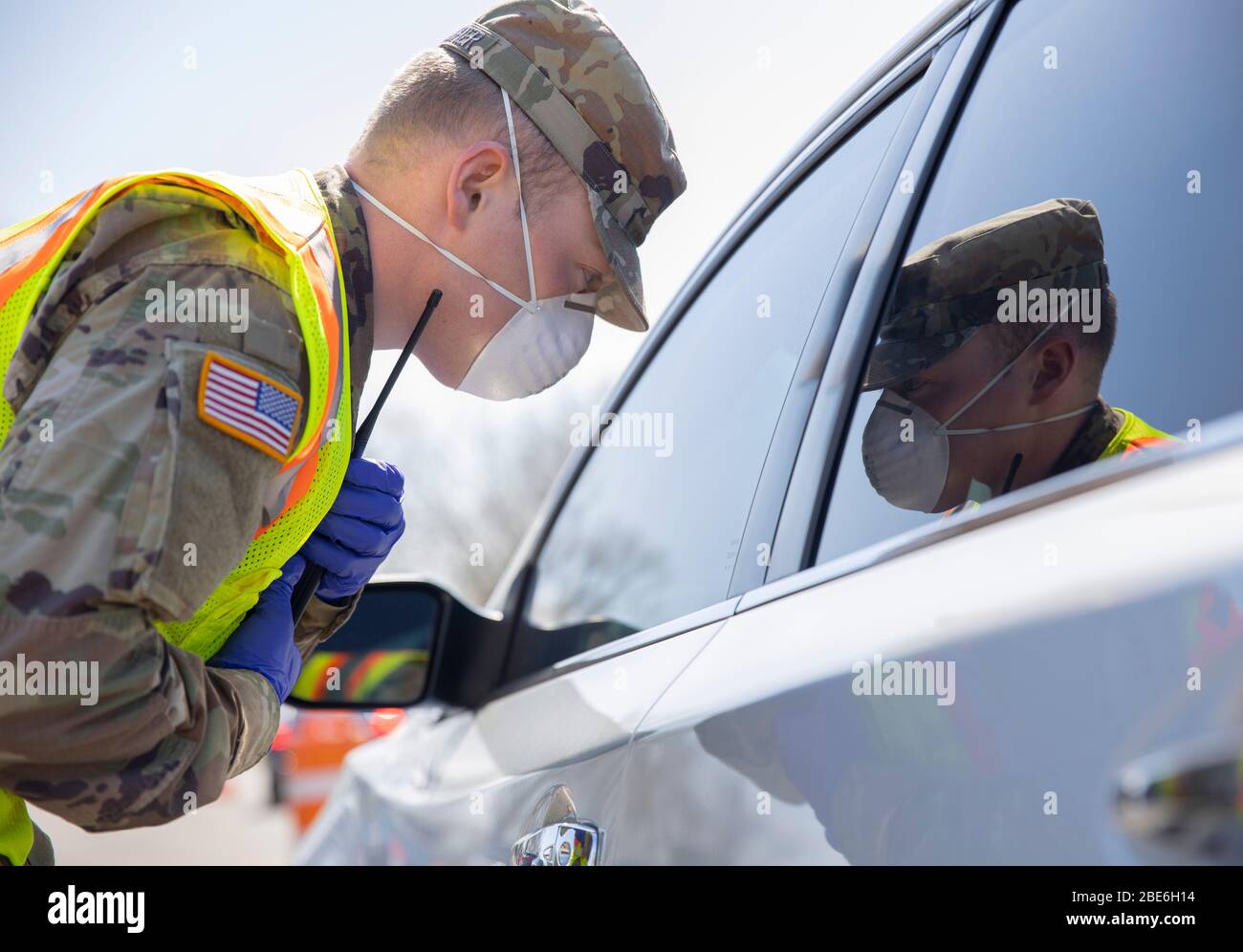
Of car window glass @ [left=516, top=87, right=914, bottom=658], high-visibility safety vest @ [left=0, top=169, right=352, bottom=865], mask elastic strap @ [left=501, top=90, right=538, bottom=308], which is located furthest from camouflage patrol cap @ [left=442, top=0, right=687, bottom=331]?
high-visibility safety vest @ [left=0, top=169, right=352, bottom=865]

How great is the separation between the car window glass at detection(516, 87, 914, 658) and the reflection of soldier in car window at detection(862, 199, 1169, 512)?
0.29 metres

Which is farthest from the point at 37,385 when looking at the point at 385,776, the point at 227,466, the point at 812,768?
the point at 385,776

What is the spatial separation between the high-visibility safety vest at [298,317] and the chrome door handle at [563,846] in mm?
525

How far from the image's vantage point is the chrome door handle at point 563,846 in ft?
4.72

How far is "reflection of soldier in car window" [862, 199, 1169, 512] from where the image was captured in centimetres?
107

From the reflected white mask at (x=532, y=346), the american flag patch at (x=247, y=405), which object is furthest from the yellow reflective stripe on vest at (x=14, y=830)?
the reflected white mask at (x=532, y=346)

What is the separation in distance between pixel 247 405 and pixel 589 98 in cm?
99

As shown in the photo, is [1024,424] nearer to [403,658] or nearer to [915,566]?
[915,566]

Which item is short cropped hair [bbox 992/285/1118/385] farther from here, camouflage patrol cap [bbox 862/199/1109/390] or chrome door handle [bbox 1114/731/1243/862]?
chrome door handle [bbox 1114/731/1243/862]

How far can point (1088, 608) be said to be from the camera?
2.60ft

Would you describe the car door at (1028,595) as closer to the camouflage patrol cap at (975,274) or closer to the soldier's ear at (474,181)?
the camouflage patrol cap at (975,274)

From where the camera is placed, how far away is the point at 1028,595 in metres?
0.87

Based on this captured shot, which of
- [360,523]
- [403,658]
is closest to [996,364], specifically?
[360,523]
